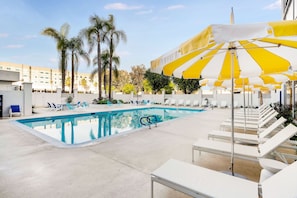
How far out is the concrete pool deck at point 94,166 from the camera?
250 cm

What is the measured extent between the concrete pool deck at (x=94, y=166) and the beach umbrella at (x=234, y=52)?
1323 millimetres

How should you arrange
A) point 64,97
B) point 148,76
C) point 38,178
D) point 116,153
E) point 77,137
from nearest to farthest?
point 38,178 → point 116,153 → point 77,137 → point 64,97 → point 148,76

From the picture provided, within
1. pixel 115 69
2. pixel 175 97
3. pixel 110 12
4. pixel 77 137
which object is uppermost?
pixel 110 12

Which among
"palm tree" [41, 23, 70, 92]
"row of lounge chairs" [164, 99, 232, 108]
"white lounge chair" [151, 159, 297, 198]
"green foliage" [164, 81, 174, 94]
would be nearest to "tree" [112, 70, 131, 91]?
"green foliage" [164, 81, 174, 94]

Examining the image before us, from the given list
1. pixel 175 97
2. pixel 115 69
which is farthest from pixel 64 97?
pixel 175 97

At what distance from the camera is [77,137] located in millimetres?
7090

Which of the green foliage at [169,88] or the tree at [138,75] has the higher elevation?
the tree at [138,75]

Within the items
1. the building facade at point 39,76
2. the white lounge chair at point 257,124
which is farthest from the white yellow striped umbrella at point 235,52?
the building facade at point 39,76

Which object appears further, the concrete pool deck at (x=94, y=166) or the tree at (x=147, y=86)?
the tree at (x=147, y=86)

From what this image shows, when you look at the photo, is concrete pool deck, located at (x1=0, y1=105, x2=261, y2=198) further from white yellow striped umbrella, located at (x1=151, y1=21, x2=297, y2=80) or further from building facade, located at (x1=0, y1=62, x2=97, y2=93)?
building facade, located at (x1=0, y1=62, x2=97, y2=93)

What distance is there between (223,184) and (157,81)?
2766 centimetres

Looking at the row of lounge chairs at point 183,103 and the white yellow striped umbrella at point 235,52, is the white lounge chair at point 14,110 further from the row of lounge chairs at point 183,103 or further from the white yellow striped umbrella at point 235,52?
the row of lounge chairs at point 183,103

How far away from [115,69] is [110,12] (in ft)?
20.6

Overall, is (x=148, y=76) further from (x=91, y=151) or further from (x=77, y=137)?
(x=91, y=151)
